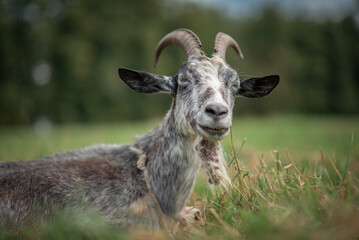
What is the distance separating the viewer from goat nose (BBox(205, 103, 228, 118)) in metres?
2.76

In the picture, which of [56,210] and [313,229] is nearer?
[313,229]

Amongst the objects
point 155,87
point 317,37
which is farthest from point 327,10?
point 155,87

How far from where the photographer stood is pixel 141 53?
3114cm

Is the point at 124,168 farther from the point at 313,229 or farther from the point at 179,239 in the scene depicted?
the point at 313,229

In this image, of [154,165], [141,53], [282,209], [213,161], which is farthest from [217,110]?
[141,53]

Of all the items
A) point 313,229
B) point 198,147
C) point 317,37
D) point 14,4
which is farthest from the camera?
point 317,37

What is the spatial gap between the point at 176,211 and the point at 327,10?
51734 mm

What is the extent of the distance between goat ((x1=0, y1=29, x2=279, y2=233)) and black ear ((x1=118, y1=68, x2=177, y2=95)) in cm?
1

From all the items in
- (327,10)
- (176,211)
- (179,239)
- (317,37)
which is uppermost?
(327,10)

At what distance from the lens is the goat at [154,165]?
3.06m

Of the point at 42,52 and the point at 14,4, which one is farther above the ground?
the point at 14,4

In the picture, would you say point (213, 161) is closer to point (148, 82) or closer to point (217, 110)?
point (217, 110)

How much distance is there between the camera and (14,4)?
23828mm

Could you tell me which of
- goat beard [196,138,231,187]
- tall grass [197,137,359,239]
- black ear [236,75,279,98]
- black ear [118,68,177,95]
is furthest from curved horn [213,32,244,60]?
tall grass [197,137,359,239]
